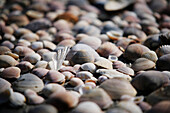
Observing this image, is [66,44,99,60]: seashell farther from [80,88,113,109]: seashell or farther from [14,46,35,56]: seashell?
[80,88,113,109]: seashell

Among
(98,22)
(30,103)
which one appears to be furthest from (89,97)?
(98,22)

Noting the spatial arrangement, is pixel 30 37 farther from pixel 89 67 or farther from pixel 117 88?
pixel 117 88

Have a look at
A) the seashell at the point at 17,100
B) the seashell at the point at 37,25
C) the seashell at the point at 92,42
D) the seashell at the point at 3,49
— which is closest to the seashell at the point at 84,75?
the seashell at the point at 17,100

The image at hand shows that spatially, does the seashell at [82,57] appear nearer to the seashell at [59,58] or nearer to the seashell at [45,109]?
the seashell at [59,58]

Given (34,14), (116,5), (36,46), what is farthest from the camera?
(116,5)

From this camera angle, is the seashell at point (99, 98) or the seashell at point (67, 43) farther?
the seashell at point (67, 43)

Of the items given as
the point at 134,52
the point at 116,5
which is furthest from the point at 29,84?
the point at 116,5

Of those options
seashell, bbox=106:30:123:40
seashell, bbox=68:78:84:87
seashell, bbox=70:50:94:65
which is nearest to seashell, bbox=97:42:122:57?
seashell, bbox=70:50:94:65
